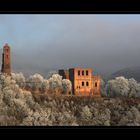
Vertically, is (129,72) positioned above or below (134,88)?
above

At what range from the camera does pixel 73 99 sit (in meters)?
2.27

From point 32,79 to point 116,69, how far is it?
0.64 m

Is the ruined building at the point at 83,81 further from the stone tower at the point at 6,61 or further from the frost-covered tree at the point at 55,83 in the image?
the stone tower at the point at 6,61

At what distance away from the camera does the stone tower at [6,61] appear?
2.22 m

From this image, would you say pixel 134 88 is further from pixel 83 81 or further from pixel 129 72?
pixel 83 81

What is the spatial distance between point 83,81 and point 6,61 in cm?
60

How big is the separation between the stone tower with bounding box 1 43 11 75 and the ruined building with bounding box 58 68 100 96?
1.27 feet

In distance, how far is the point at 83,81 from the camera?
2252 millimetres

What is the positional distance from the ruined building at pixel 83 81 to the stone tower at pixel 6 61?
0.39 m

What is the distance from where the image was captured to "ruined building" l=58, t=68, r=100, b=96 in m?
2.21

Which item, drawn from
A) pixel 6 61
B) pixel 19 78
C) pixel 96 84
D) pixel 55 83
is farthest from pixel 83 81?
pixel 6 61
